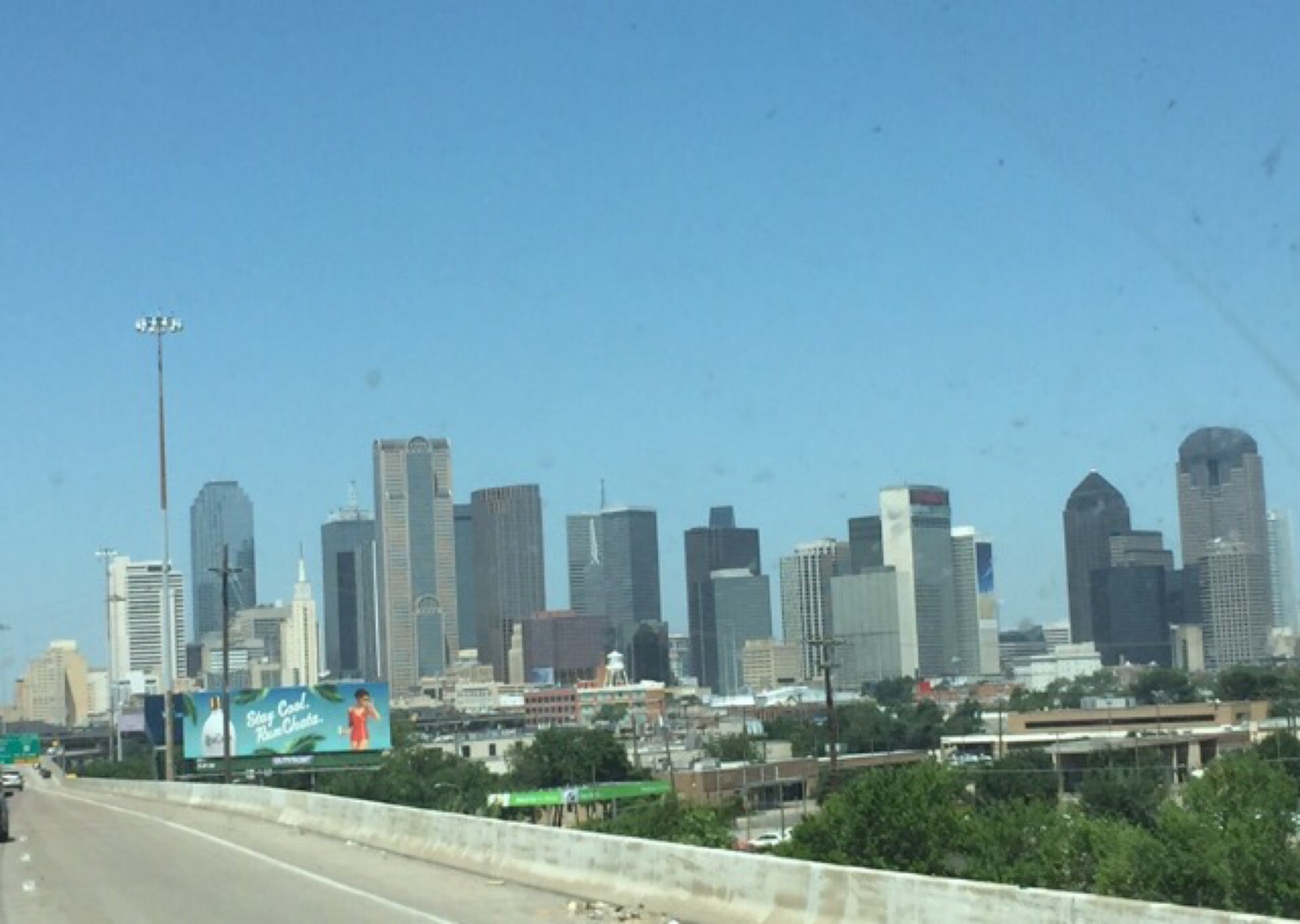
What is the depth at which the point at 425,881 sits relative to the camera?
2573cm

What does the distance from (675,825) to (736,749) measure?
80.6 meters

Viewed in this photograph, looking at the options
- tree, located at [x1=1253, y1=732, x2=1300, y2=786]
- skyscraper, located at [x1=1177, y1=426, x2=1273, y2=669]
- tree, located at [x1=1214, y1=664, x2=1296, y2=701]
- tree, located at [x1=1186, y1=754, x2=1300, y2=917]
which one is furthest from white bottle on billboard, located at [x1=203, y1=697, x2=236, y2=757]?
tree, located at [x1=1186, y1=754, x2=1300, y2=917]

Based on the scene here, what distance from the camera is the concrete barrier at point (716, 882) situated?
14.3 meters

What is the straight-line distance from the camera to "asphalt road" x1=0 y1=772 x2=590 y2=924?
860 inches

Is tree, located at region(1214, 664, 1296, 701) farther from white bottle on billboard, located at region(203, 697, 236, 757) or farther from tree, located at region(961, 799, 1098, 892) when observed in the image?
tree, located at region(961, 799, 1098, 892)

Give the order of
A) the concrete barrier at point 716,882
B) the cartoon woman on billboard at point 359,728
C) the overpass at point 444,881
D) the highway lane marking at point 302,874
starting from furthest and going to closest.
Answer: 1. the cartoon woman on billboard at point 359,728
2. the highway lane marking at point 302,874
3. the overpass at point 444,881
4. the concrete barrier at point 716,882

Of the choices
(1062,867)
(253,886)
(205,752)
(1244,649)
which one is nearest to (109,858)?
(253,886)

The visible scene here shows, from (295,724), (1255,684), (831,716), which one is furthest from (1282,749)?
(1255,684)

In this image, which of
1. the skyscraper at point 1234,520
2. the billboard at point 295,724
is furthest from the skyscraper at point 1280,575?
the billboard at point 295,724

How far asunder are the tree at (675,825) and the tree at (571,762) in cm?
5992

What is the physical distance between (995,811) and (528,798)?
176 feet

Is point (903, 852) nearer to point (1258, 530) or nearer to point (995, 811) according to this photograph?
point (995, 811)

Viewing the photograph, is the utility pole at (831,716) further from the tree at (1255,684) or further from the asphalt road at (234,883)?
the tree at (1255,684)

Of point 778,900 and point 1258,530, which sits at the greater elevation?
point 1258,530
